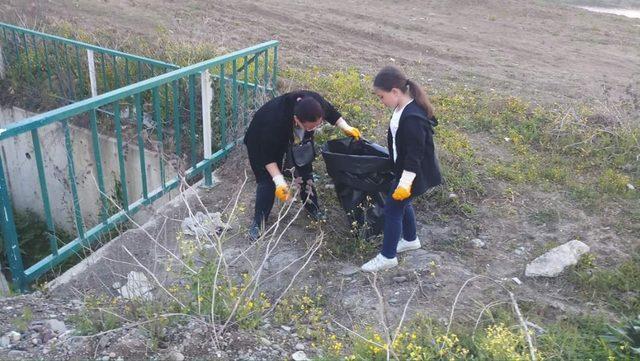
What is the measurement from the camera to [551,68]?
29.3 feet

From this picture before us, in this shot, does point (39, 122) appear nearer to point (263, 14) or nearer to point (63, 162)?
point (63, 162)

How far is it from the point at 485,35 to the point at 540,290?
28.3ft

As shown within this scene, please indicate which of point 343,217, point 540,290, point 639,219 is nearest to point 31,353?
point 343,217

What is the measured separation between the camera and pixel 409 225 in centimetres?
398

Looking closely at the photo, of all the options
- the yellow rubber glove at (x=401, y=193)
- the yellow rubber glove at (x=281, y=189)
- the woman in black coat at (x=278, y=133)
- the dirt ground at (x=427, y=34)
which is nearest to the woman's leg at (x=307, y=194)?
the woman in black coat at (x=278, y=133)

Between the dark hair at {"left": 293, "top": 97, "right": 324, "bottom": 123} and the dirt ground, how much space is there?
4.31 m

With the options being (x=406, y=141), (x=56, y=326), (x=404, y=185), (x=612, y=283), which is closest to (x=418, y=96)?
(x=406, y=141)

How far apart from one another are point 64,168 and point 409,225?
3.87 metres

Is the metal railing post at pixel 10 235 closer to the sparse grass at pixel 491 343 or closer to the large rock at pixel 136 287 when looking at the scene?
the large rock at pixel 136 287

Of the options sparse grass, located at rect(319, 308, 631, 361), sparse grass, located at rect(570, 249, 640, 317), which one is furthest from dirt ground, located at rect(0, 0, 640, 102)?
sparse grass, located at rect(319, 308, 631, 361)

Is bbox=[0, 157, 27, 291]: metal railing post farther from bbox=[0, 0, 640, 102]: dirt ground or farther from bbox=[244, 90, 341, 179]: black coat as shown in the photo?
bbox=[0, 0, 640, 102]: dirt ground

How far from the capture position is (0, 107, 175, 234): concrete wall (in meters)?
6.07

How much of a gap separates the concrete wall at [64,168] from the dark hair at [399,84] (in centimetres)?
321

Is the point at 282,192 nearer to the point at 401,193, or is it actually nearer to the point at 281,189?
the point at 281,189
